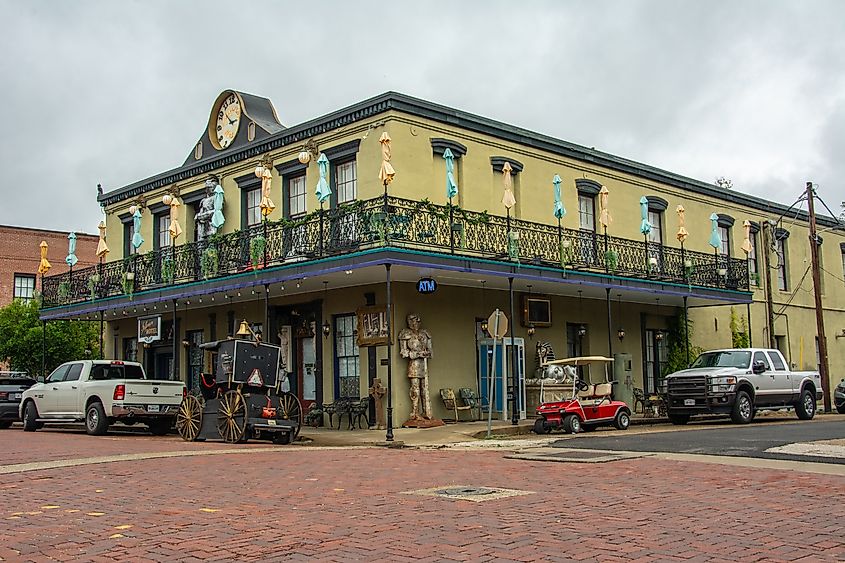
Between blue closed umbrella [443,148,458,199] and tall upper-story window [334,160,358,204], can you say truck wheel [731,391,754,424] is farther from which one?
tall upper-story window [334,160,358,204]

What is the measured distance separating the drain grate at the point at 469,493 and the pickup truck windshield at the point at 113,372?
12685 mm

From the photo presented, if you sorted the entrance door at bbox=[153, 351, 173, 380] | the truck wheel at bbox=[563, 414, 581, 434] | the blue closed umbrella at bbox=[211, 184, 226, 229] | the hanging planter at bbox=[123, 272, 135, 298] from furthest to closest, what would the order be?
1. the entrance door at bbox=[153, 351, 173, 380]
2. the hanging planter at bbox=[123, 272, 135, 298]
3. the blue closed umbrella at bbox=[211, 184, 226, 229]
4. the truck wheel at bbox=[563, 414, 581, 434]

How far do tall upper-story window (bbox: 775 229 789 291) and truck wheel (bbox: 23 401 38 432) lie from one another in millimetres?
24721

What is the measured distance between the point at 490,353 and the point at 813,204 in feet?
46.2

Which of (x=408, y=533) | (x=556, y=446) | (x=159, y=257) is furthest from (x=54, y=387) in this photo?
(x=408, y=533)

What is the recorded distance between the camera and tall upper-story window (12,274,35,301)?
4409cm

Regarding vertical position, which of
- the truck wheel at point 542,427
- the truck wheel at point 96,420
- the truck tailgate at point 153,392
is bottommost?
the truck wheel at point 542,427

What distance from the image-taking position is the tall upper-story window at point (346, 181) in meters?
21.5

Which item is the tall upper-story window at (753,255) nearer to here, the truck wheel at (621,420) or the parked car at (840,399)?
the parked car at (840,399)

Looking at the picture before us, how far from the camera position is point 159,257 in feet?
80.9

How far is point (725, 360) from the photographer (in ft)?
72.0

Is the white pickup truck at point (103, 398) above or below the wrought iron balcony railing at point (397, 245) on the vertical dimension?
below

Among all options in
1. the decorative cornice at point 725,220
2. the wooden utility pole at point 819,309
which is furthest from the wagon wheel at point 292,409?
the wooden utility pole at point 819,309

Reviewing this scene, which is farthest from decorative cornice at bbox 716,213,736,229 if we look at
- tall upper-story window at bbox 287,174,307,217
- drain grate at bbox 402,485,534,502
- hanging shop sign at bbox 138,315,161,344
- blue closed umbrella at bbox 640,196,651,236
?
drain grate at bbox 402,485,534,502
